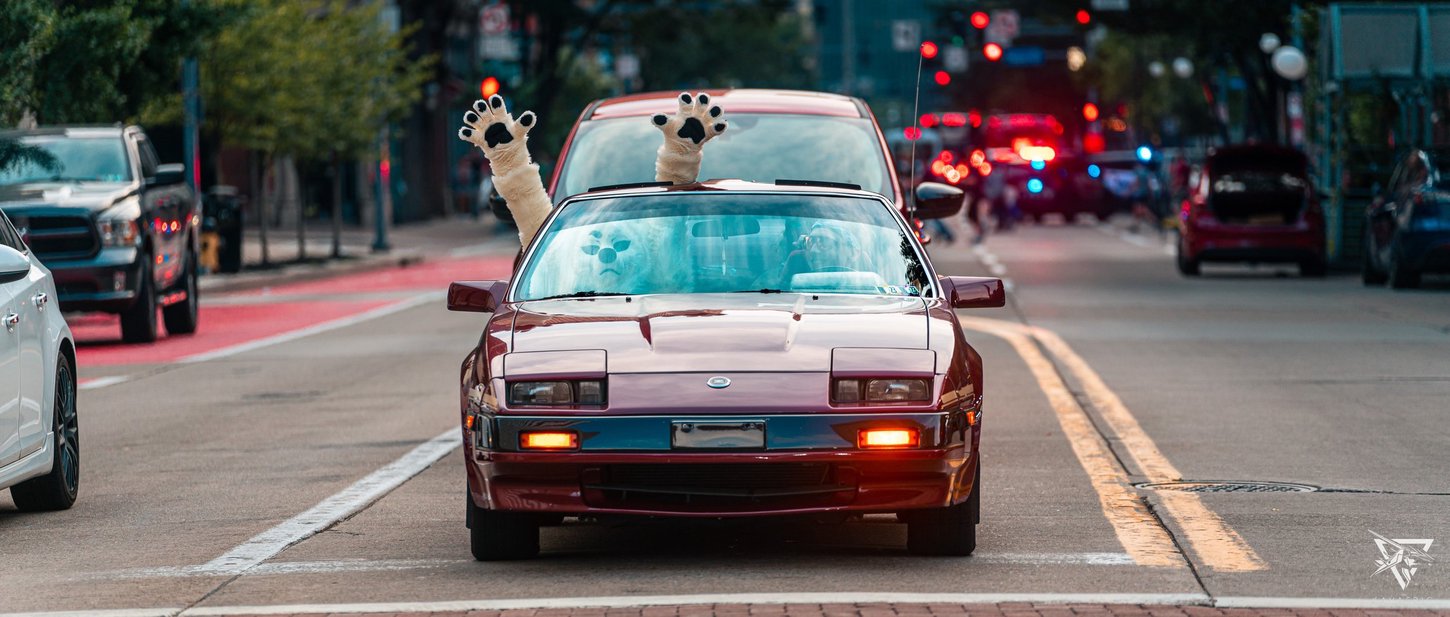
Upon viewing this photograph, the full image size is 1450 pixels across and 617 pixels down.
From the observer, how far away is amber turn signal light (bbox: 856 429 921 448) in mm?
7656

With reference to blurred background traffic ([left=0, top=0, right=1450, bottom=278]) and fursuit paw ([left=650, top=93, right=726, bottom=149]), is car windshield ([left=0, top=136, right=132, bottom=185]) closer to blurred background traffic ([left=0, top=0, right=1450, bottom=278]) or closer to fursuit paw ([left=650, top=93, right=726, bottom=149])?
blurred background traffic ([left=0, top=0, right=1450, bottom=278])

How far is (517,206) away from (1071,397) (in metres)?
5.00

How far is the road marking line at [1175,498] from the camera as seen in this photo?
8.18 metres

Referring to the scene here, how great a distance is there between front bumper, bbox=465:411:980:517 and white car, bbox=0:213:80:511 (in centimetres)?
241

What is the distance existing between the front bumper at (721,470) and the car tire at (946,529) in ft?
0.91

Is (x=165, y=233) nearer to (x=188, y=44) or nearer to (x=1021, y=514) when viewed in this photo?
(x=188, y=44)

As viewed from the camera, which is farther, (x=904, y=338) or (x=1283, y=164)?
(x=1283, y=164)

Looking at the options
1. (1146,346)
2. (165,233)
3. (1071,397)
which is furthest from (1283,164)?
(1071,397)

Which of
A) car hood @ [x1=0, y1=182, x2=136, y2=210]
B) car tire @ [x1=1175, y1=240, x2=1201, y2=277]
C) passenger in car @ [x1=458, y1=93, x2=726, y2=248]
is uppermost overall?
passenger in car @ [x1=458, y1=93, x2=726, y2=248]

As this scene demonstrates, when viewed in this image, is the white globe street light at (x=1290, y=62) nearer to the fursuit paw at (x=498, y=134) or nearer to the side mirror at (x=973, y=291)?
the fursuit paw at (x=498, y=134)

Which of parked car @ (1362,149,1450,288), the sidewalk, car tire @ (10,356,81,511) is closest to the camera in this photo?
car tire @ (10,356,81,511)

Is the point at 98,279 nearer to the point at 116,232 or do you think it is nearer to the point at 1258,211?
the point at 116,232

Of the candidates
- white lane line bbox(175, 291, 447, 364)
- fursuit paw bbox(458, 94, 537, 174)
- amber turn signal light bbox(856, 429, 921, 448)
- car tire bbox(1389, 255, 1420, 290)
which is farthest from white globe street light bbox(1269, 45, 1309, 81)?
amber turn signal light bbox(856, 429, 921, 448)

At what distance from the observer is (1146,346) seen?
19.1 m
